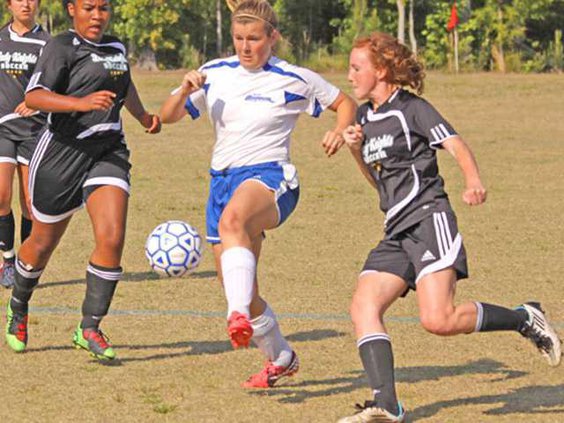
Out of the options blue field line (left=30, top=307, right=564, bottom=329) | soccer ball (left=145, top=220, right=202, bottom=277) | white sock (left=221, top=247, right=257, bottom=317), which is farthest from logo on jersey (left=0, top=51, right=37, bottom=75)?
white sock (left=221, top=247, right=257, bottom=317)

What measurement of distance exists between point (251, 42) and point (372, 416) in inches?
81.1

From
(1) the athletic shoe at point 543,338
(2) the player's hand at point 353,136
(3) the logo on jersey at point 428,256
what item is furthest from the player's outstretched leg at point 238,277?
(1) the athletic shoe at point 543,338

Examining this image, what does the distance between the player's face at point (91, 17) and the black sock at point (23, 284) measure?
1.40 meters

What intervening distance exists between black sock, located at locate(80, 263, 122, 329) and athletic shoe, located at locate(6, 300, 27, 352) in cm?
54

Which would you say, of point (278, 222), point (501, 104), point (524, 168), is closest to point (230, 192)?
point (278, 222)

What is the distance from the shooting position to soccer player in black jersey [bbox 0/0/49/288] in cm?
1055

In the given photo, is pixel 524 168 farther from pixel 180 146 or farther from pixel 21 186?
pixel 21 186

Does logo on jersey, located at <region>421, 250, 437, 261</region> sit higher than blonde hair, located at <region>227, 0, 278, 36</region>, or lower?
lower

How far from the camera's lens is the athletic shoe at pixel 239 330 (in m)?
6.41

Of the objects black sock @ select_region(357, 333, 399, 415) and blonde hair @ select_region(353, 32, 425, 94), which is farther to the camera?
blonde hair @ select_region(353, 32, 425, 94)

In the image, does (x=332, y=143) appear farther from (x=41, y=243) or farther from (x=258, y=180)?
(x=41, y=243)

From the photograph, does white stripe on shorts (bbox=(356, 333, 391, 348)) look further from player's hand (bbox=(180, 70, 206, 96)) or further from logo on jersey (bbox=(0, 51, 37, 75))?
logo on jersey (bbox=(0, 51, 37, 75))

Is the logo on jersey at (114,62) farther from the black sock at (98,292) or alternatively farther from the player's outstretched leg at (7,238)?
the player's outstretched leg at (7,238)

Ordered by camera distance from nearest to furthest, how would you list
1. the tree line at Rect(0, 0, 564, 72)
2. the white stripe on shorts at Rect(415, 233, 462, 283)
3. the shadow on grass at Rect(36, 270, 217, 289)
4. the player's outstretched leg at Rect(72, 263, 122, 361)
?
the white stripe on shorts at Rect(415, 233, 462, 283)
the player's outstretched leg at Rect(72, 263, 122, 361)
the shadow on grass at Rect(36, 270, 217, 289)
the tree line at Rect(0, 0, 564, 72)
